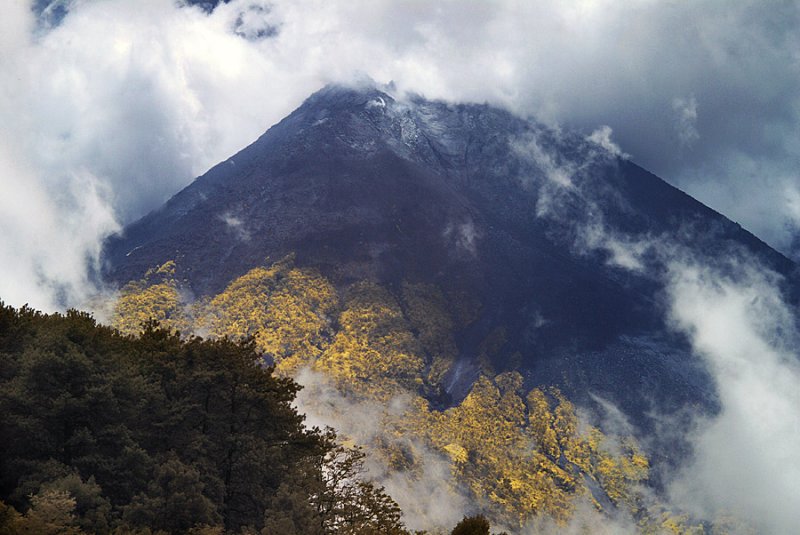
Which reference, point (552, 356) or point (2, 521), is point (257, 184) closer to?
point (552, 356)

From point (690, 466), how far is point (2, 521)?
9403 centimetres

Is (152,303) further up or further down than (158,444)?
further up

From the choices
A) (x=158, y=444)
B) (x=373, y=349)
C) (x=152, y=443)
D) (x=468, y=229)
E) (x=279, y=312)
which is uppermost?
(x=468, y=229)

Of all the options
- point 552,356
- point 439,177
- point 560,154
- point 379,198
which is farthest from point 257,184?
point 560,154

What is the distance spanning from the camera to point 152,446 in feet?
89.1

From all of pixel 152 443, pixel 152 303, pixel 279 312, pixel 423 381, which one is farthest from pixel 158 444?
pixel 152 303

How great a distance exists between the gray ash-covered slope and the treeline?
69151mm

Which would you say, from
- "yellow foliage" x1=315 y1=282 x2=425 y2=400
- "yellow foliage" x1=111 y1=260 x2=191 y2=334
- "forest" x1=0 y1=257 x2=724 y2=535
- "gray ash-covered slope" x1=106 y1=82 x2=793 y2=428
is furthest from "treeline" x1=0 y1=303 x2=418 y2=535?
"yellow foliage" x1=111 y1=260 x2=191 y2=334

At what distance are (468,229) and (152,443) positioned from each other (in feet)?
323

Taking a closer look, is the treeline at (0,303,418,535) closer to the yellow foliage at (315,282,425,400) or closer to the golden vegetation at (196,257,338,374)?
the yellow foliage at (315,282,425,400)

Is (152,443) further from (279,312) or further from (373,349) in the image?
(279,312)

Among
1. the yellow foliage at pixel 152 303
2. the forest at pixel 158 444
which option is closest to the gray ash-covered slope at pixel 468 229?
the yellow foliage at pixel 152 303

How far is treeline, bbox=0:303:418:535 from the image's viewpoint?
845 inches

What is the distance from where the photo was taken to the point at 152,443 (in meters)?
27.2
